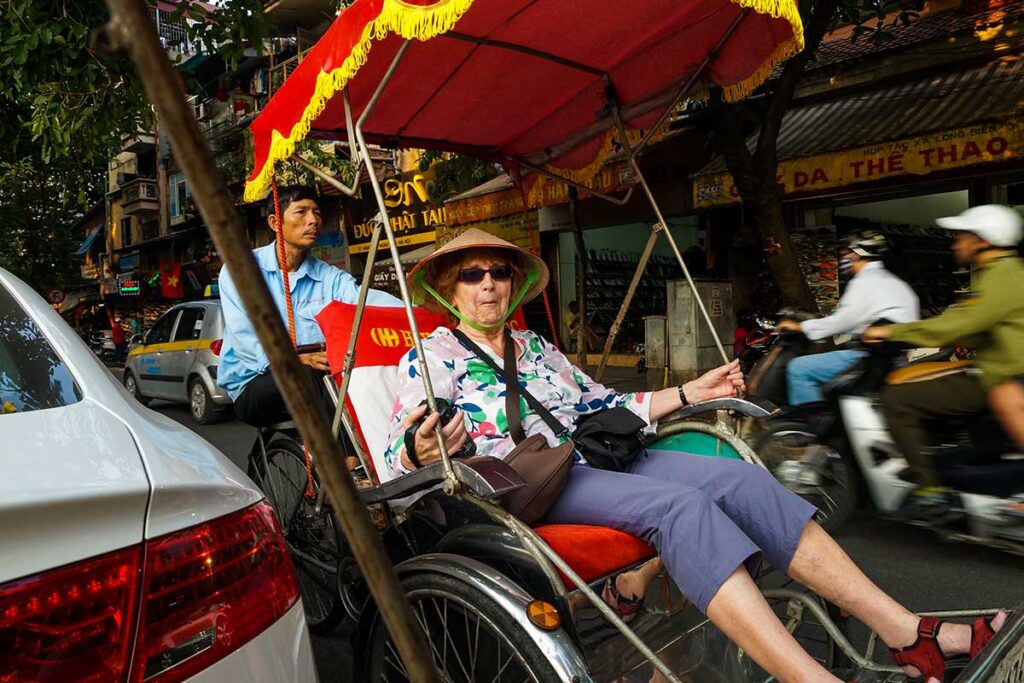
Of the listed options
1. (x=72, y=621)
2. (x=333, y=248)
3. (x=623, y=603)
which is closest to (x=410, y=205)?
(x=333, y=248)

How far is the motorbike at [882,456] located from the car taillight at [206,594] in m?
3.39

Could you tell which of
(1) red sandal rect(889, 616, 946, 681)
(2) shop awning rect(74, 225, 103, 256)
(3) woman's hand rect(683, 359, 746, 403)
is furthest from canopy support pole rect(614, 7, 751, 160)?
(2) shop awning rect(74, 225, 103, 256)

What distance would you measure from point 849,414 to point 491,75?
2.68 m

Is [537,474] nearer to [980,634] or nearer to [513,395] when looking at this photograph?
[513,395]

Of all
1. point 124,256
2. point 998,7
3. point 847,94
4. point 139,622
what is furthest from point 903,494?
point 124,256

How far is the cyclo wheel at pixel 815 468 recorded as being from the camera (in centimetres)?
414

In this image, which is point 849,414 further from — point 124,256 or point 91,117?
point 124,256

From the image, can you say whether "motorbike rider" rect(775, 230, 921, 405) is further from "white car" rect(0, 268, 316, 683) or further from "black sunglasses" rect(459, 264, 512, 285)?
"white car" rect(0, 268, 316, 683)

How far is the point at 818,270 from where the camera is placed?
10055 millimetres

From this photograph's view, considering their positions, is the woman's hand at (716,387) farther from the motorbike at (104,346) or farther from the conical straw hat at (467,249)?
the motorbike at (104,346)

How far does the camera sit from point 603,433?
7.93 ft

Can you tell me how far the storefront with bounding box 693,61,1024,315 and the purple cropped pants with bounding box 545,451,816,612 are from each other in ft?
22.0

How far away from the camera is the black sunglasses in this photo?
2.67 m

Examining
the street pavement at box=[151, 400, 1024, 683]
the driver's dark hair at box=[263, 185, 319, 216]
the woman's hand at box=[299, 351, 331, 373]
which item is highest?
the driver's dark hair at box=[263, 185, 319, 216]
